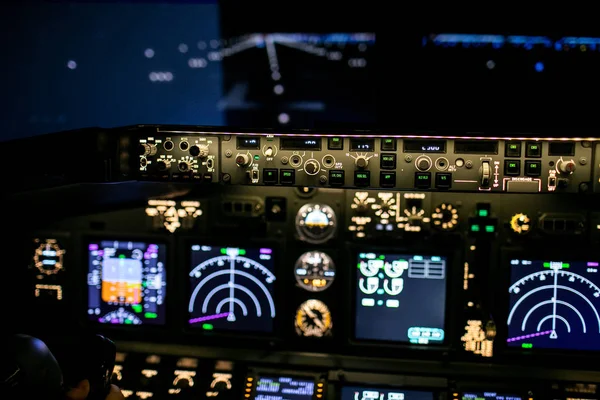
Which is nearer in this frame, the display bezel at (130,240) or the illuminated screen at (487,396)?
the illuminated screen at (487,396)

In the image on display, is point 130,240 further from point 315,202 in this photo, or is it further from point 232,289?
point 315,202

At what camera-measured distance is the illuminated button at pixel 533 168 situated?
2.45 m

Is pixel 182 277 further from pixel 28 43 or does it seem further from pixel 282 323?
pixel 28 43

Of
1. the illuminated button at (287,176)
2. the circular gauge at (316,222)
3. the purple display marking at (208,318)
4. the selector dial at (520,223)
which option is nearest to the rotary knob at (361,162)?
the illuminated button at (287,176)

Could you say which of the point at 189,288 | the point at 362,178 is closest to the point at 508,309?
the point at 362,178

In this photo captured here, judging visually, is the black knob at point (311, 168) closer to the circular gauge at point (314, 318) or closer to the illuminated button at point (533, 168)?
the circular gauge at point (314, 318)

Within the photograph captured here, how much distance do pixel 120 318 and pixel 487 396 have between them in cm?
174

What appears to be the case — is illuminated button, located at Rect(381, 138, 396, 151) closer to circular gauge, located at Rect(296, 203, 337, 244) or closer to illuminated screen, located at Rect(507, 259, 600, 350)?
circular gauge, located at Rect(296, 203, 337, 244)

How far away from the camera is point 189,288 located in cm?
294

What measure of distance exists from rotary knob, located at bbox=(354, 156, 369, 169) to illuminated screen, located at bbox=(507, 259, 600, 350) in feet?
2.72

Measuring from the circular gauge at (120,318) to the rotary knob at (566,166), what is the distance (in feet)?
6.59

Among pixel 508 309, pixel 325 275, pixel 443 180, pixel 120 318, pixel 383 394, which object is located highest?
pixel 443 180

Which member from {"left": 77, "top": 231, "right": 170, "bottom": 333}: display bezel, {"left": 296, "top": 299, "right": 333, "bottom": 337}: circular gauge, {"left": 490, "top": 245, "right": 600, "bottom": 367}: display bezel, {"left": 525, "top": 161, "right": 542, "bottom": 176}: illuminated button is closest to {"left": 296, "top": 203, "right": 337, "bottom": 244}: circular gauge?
{"left": 296, "top": 299, "right": 333, "bottom": 337}: circular gauge

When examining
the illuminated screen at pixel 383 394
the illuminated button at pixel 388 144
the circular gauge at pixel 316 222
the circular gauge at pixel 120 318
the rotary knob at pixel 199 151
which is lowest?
the illuminated screen at pixel 383 394
